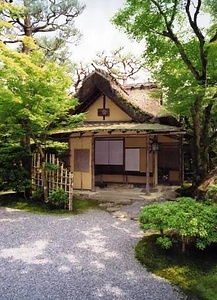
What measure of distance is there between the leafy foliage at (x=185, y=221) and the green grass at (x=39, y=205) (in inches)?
139

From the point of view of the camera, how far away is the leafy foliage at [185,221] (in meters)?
4.71

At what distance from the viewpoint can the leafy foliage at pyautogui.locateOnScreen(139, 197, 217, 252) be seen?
4715 mm

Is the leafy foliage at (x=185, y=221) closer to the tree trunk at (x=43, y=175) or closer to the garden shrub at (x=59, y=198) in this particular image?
the garden shrub at (x=59, y=198)

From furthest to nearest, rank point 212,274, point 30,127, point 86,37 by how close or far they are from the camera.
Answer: point 86,37 → point 30,127 → point 212,274

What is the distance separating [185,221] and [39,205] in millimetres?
5433

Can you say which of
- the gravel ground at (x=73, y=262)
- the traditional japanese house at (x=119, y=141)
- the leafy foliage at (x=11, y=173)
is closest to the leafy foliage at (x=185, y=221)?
the gravel ground at (x=73, y=262)

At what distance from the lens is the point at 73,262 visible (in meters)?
4.78

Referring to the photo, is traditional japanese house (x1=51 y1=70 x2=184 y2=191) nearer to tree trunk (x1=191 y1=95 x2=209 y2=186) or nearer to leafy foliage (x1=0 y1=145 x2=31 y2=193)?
tree trunk (x1=191 y1=95 x2=209 y2=186)

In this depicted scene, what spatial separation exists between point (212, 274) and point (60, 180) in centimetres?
556

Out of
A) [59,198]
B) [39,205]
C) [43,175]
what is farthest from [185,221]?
[43,175]

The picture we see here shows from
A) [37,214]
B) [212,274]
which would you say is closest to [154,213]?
[212,274]

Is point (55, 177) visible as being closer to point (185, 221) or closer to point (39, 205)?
point (39, 205)

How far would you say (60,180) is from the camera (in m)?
8.90

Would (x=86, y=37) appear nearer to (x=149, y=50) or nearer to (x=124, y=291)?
(x=149, y=50)
